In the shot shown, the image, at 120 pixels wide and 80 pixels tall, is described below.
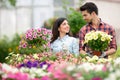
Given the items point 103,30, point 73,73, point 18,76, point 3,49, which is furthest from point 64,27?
point 3,49

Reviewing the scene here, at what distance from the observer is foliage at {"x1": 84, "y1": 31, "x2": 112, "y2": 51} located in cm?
729

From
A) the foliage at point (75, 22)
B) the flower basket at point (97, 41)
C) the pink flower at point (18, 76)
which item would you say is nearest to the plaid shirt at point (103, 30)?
the flower basket at point (97, 41)

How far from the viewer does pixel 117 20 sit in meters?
14.3

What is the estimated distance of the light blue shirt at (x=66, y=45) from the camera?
786 cm

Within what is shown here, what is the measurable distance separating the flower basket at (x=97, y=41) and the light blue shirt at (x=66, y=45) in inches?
17.9

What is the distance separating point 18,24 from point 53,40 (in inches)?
601

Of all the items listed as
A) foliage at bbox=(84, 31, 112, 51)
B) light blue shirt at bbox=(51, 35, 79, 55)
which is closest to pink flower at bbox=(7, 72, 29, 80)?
foliage at bbox=(84, 31, 112, 51)

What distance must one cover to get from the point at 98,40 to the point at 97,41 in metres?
0.02

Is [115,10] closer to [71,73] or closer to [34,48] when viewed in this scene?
[34,48]

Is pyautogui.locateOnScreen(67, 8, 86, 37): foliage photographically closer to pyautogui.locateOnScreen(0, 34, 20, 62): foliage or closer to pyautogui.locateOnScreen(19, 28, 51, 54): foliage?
pyautogui.locateOnScreen(19, 28, 51, 54): foliage

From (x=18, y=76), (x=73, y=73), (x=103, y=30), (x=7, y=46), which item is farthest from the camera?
(x=7, y=46)

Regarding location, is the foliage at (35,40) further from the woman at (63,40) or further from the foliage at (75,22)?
the foliage at (75,22)

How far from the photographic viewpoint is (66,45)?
790 centimetres

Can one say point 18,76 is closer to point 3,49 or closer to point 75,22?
point 75,22
